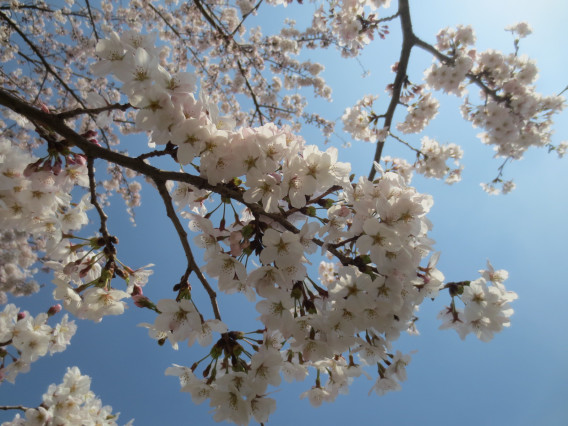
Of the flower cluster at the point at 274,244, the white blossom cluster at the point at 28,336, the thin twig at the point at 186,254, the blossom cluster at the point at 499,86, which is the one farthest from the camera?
the blossom cluster at the point at 499,86

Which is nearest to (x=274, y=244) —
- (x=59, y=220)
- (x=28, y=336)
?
(x=59, y=220)

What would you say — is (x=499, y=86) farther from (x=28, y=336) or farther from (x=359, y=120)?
(x=28, y=336)

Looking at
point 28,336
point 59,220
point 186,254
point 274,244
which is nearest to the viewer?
point 274,244

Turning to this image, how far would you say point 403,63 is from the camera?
4.61 meters

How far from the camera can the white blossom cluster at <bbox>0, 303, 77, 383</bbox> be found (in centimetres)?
277

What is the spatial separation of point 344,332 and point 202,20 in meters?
9.17

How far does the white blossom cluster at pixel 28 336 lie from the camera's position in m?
2.77

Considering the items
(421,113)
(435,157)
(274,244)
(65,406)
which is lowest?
(65,406)

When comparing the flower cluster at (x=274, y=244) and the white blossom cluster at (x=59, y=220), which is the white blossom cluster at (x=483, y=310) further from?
the white blossom cluster at (x=59, y=220)

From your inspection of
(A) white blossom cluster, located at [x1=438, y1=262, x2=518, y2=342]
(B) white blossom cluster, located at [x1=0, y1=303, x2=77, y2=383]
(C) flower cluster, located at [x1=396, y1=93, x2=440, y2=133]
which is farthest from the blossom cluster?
(B) white blossom cluster, located at [x1=0, y1=303, x2=77, y2=383]

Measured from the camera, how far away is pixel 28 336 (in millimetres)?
2779

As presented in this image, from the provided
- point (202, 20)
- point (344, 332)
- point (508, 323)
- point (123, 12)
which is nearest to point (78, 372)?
point (344, 332)

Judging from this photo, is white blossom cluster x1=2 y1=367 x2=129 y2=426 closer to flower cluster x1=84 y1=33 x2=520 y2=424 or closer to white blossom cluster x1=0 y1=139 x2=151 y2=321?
white blossom cluster x1=0 y1=139 x2=151 y2=321

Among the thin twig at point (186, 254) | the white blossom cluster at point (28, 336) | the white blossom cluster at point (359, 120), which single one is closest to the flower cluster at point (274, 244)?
the thin twig at point (186, 254)
